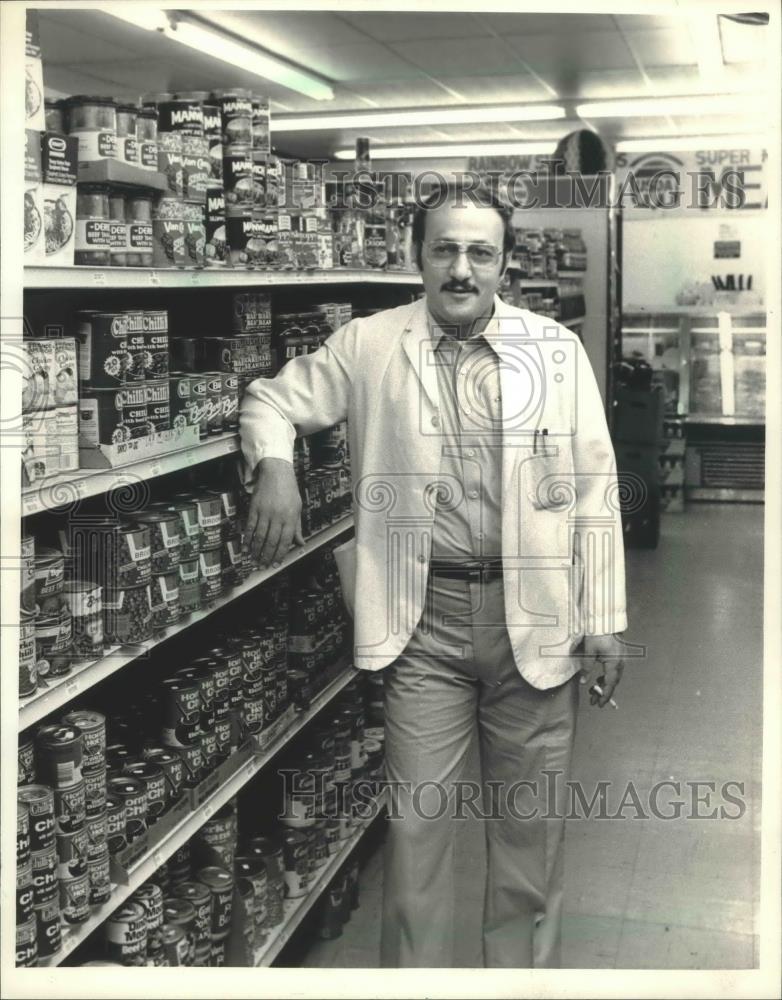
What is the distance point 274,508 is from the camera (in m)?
2.43

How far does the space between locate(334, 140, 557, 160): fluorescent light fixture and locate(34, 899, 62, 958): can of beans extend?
13213 millimetres

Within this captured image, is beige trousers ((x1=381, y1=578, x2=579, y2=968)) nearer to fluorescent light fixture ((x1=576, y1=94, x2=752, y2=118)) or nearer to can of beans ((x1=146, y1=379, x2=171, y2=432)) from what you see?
can of beans ((x1=146, y1=379, x2=171, y2=432))

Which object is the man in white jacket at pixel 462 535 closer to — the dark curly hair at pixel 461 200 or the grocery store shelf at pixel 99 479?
the dark curly hair at pixel 461 200

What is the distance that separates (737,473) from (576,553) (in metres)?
8.18

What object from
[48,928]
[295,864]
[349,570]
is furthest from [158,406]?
[295,864]

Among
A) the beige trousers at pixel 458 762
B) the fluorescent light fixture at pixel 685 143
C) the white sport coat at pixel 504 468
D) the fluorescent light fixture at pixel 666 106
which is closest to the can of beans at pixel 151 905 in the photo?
the beige trousers at pixel 458 762

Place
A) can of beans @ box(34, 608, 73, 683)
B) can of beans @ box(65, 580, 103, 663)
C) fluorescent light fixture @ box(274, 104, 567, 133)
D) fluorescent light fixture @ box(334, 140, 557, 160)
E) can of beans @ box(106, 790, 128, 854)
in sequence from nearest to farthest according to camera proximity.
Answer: can of beans @ box(34, 608, 73, 683) < can of beans @ box(65, 580, 103, 663) < can of beans @ box(106, 790, 128, 854) < fluorescent light fixture @ box(274, 104, 567, 133) < fluorescent light fixture @ box(334, 140, 557, 160)

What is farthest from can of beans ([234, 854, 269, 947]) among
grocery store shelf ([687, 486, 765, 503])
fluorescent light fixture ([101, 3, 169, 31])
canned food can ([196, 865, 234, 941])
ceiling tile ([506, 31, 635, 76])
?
grocery store shelf ([687, 486, 765, 503])

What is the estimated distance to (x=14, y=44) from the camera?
6.33 ft

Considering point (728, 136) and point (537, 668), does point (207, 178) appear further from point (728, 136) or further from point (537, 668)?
point (728, 136)

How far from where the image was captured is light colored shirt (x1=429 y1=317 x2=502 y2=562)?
2521mm

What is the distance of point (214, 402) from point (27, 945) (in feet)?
3.69

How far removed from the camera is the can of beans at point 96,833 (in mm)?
2113

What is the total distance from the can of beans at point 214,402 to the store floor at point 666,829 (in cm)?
140
